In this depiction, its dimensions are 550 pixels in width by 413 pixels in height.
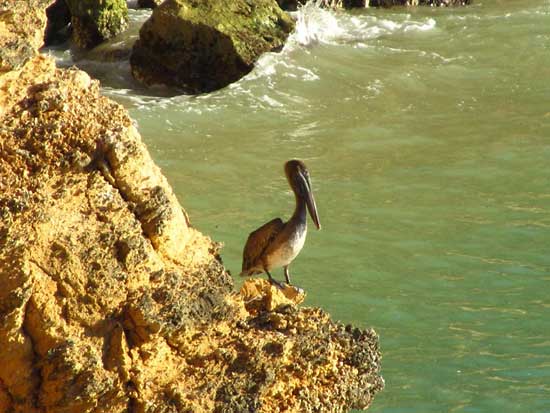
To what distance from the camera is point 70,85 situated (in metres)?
5.55

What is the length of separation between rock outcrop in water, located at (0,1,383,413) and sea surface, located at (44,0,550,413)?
1665 millimetres

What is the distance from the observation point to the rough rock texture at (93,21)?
1878 centimetres

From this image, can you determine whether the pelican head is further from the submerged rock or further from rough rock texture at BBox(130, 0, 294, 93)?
the submerged rock

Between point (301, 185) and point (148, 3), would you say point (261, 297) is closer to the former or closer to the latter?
point (301, 185)

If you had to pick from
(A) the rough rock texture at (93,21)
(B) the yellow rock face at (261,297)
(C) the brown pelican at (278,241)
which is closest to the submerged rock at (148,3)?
(A) the rough rock texture at (93,21)

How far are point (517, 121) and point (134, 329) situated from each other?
958 centimetres

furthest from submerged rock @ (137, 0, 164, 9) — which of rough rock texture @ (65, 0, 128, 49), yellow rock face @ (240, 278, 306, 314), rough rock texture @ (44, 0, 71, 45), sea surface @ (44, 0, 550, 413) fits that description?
yellow rock face @ (240, 278, 306, 314)

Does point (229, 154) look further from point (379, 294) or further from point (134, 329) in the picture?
point (134, 329)

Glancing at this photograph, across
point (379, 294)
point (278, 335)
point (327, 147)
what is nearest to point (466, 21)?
point (327, 147)

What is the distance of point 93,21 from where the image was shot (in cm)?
1878

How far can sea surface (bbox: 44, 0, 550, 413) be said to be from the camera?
8.18 metres

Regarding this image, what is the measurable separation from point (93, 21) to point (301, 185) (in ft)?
37.4

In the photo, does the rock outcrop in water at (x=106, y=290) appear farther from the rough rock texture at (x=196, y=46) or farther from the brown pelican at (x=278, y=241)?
the rough rock texture at (x=196, y=46)

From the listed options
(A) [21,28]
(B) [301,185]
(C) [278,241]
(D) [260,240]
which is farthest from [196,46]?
(A) [21,28]
